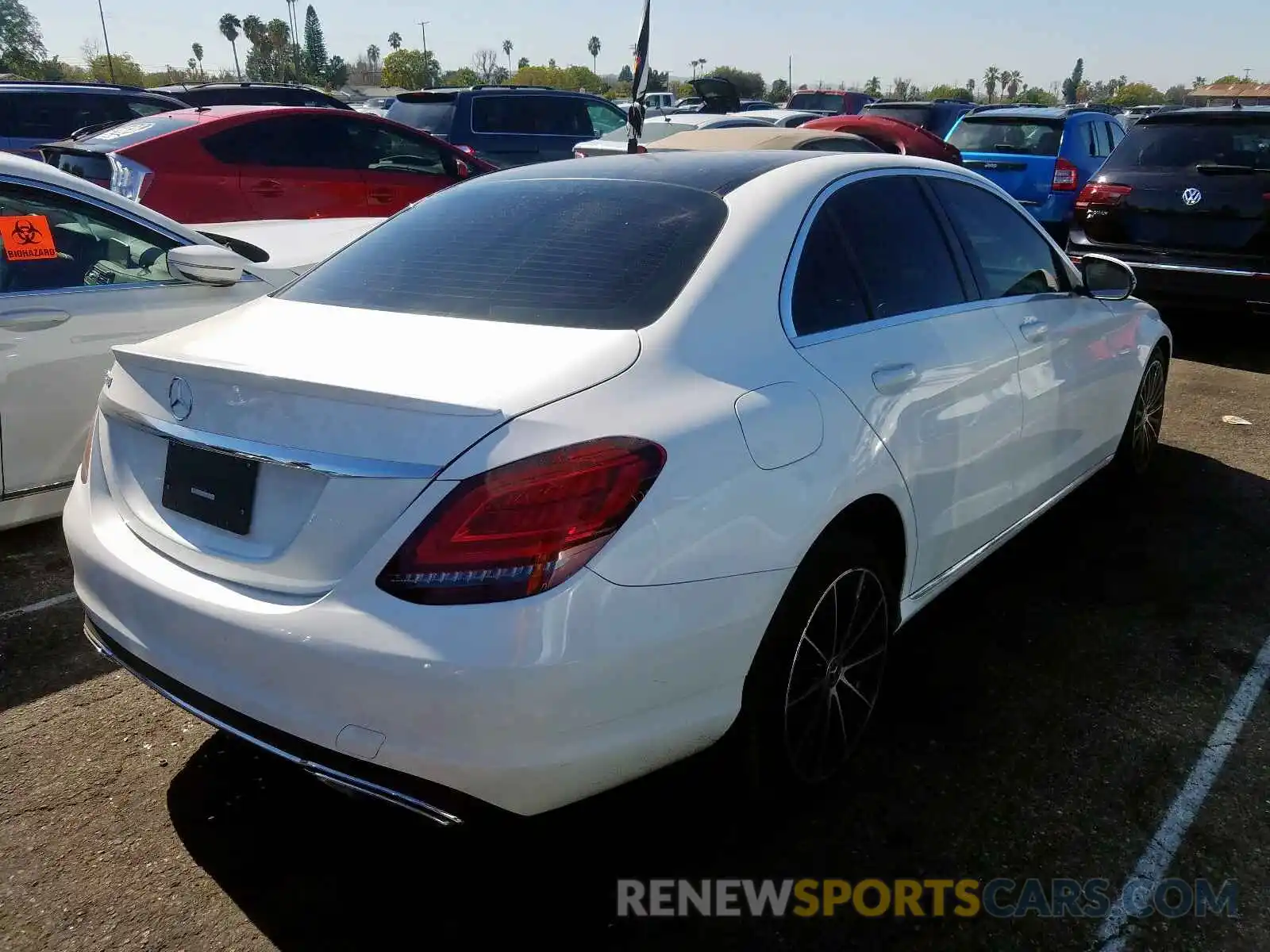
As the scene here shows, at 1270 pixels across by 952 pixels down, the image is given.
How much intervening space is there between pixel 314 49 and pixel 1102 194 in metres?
112

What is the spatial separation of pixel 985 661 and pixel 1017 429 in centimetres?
77

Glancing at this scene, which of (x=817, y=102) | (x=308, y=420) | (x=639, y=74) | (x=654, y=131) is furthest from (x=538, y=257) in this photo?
(x=817, y=102)

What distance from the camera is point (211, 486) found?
2.25 meters

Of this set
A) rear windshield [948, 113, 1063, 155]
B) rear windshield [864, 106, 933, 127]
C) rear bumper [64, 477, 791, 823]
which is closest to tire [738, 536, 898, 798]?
rear bumper [64, 477, 791, 823]

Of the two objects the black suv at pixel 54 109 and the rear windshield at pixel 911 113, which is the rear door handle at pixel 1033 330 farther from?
the rear windshield at pixel 911 113

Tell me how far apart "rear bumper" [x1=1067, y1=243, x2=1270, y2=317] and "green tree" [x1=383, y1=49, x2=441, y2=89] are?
91.9m

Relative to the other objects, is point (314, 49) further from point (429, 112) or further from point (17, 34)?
point (429, 112)

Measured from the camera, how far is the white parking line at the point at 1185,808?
2.38 m

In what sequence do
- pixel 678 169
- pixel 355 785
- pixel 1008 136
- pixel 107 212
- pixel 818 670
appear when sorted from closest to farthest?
pixel 355 785, pixel 818 670, pixel 678 169, pixel 107 212, pixel 1008 136

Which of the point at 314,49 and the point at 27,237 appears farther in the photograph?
the point at 314,49

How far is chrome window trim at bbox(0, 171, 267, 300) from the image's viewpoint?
4.09m

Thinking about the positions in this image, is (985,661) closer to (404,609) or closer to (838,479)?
(838,479)

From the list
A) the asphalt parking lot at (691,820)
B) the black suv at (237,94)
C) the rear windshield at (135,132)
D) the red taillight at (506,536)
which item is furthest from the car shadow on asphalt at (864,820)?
the black suv at (237,94)

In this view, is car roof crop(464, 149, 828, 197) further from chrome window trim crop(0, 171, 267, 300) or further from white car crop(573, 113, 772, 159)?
white car crop(573, 113, 772, 159)
